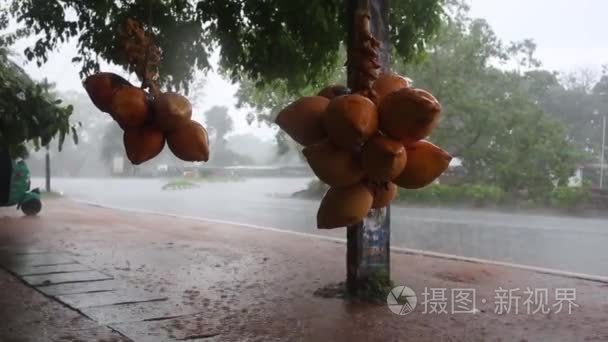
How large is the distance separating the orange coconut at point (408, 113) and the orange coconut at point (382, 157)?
0.07ft

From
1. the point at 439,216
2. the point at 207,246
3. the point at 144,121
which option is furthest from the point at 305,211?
the point at 144,121

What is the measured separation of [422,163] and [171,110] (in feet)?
1.65

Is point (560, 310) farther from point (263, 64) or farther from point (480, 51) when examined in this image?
point (480, 51)

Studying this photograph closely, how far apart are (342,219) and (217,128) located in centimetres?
5608

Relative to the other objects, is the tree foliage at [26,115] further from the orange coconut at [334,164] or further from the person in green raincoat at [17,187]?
the person in green raincoat at [17,187]

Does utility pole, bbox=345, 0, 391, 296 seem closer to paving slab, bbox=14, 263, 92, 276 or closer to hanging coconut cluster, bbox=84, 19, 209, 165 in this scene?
paving slab, bbox=14, 263, 92, 276

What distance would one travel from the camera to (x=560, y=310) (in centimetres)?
643

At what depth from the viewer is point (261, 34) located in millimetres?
5355

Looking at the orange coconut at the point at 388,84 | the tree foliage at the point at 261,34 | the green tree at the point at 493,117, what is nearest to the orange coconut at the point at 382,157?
the orange coconut at the point at 388,84

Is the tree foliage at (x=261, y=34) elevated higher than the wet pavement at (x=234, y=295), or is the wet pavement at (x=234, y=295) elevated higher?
the tree foliage at (x=261, y=34)

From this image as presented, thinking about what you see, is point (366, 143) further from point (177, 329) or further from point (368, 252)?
point (368, 252)

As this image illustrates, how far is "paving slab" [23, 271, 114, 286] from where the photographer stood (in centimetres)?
733

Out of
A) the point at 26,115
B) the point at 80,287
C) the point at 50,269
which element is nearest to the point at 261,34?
the point at 26,115

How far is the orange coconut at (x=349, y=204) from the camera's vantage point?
3.65ft
